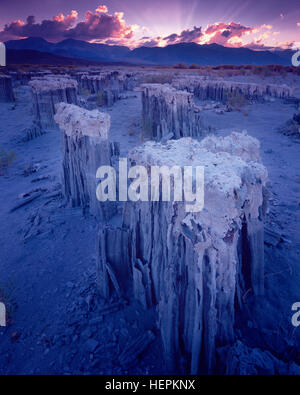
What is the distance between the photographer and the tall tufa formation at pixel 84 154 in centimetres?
441

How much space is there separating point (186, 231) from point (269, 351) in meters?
1.36

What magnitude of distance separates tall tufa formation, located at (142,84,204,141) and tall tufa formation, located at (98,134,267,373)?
245 inches

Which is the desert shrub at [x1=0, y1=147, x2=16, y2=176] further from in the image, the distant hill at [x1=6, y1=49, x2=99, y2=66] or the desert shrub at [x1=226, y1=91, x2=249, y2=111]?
the distant hill at [x1=6, y1=49, x2=99, y2=66]

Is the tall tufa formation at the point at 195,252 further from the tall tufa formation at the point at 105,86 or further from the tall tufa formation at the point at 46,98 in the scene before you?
the tall tufa formation at the point at 105,86

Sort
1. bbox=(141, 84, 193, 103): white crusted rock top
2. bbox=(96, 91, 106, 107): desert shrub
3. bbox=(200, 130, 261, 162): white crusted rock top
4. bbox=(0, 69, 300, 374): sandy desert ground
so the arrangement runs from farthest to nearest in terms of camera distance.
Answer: bbox=(96, 91, 106, 107): desert shrub → bbox=(141, 84, 193, 103): white crusted rock top → bbox=(200, 130, 261, 162): white crusted rock top → bbox=(0, 69, 300, 374): sandy desert ground

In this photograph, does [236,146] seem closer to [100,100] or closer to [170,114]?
[170,114]

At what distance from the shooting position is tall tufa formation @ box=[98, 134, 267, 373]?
1961 mm

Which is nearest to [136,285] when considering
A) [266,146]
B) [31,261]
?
[31,261]

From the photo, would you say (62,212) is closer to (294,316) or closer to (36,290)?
(36,290)

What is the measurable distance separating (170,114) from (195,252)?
7.79 m

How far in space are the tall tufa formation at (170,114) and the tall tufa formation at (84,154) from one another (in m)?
4.46

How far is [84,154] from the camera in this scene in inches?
181

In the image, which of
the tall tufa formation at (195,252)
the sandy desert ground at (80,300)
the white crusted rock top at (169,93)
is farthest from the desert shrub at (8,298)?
the white crusted rock top at (169,93)

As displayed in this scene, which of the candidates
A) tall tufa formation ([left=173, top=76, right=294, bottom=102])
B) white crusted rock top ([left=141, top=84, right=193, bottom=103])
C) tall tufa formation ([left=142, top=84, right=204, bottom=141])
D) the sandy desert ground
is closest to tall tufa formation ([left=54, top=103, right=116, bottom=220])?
the sandy desert ground
